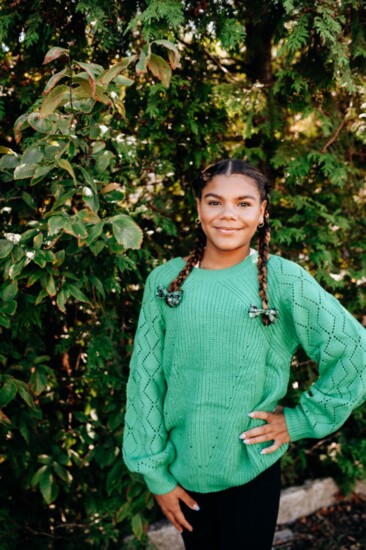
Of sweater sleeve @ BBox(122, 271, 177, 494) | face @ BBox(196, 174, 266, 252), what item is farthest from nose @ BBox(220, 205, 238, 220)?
sweater sleeve @ BBox(122, 271, 177, 494)

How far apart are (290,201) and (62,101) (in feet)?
4.87

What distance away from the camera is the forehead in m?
1.85

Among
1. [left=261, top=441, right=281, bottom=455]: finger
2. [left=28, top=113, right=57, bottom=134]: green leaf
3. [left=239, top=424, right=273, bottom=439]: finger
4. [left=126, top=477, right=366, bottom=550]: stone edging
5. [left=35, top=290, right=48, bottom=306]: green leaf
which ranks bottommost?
[left=126, top=477, right=366, bottom=550]: stone edging

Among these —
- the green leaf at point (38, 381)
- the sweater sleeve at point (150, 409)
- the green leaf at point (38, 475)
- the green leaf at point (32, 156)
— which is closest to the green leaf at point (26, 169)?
the green leaf at point (32, 156)

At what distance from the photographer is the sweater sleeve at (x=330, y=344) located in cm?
179

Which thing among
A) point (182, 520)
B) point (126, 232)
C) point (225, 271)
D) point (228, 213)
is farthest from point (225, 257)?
point (182, 520)

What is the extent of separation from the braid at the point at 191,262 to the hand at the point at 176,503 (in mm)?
727

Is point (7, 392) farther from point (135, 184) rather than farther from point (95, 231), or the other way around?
point (135, 184)

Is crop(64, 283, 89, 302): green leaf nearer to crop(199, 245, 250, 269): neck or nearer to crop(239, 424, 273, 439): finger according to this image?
crop(199, 245, 250, 269): neck

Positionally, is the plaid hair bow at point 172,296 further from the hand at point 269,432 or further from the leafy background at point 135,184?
the hand at point 269,432

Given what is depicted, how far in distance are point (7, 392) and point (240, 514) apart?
1.00 m

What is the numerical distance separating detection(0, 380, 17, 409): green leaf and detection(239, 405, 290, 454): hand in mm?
926

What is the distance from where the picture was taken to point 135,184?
8.79 feet

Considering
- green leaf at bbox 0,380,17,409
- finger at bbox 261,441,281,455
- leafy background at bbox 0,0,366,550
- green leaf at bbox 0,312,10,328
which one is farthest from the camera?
leafy background at bbox 0,0,366,550
